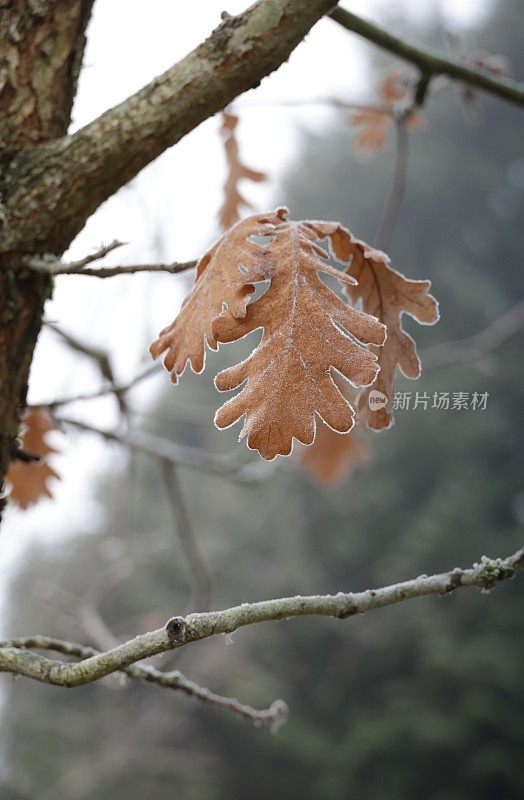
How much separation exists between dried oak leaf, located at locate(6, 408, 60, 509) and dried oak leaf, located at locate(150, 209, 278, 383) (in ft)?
2.76

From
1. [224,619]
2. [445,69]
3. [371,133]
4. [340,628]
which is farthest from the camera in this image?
[340,628]

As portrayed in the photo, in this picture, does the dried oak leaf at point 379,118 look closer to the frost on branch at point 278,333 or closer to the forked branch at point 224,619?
the frost on branch at point 278,333

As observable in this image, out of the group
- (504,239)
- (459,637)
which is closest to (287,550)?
(459,637)

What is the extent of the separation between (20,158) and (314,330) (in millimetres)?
457

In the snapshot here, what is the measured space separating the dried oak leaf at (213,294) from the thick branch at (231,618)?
23 centimetres

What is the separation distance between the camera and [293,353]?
0.67 meters

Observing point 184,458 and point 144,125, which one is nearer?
point 144,125

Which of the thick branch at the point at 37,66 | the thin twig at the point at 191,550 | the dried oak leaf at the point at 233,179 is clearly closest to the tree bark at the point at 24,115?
the thick branch at the point at 37,66

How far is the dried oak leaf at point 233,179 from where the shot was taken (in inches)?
64.0

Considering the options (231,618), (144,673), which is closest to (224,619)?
(231,618)

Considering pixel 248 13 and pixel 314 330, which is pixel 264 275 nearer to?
pixel 314 330

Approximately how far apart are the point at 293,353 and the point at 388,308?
217 mm

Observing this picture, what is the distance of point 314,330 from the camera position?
687 millimetres

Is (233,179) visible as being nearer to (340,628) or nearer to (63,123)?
(63,123)
